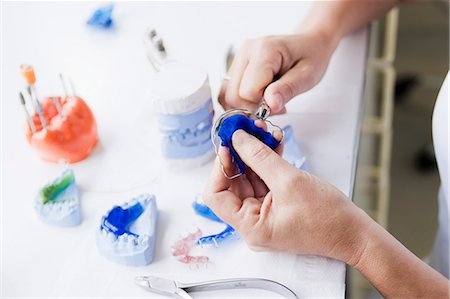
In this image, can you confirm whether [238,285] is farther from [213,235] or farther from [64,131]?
[64,131]

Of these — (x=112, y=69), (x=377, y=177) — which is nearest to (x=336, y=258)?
(x=112, y=69)

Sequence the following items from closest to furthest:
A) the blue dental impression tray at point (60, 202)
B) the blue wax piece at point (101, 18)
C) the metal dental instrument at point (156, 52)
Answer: the blue dental impression tray at point (60, 202) → the metal dental instrument at point (156, 52) → the blue wax piece at point (101, 18)

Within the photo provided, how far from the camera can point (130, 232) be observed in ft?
2.17

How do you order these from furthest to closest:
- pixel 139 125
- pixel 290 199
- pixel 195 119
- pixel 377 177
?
pixel 377 177 → pixel 139 125 → pixel 195 119 → pixel 290 199

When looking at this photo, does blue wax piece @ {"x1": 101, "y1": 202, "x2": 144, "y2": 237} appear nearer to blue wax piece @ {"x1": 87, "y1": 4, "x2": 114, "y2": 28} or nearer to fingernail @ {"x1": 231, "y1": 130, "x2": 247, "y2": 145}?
fingernail @ {"x1": 231, "y1": 130, "x2": 247, "y2": 145}

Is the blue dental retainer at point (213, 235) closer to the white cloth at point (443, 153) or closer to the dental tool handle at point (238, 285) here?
the dental tool handle at point (238, 285)

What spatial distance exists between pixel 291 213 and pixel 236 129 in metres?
0.11

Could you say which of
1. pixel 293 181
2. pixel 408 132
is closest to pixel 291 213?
pixel 293 181

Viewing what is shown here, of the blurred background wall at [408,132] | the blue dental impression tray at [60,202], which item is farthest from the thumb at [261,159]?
the blurred background wall at [408,132]

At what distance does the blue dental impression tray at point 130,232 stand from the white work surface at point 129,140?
1cm

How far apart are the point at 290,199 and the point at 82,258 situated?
246 millimetres

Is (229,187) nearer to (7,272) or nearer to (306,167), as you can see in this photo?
(306,167)

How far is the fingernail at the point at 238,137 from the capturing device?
619 millimetres

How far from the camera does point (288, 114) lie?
80 cm
